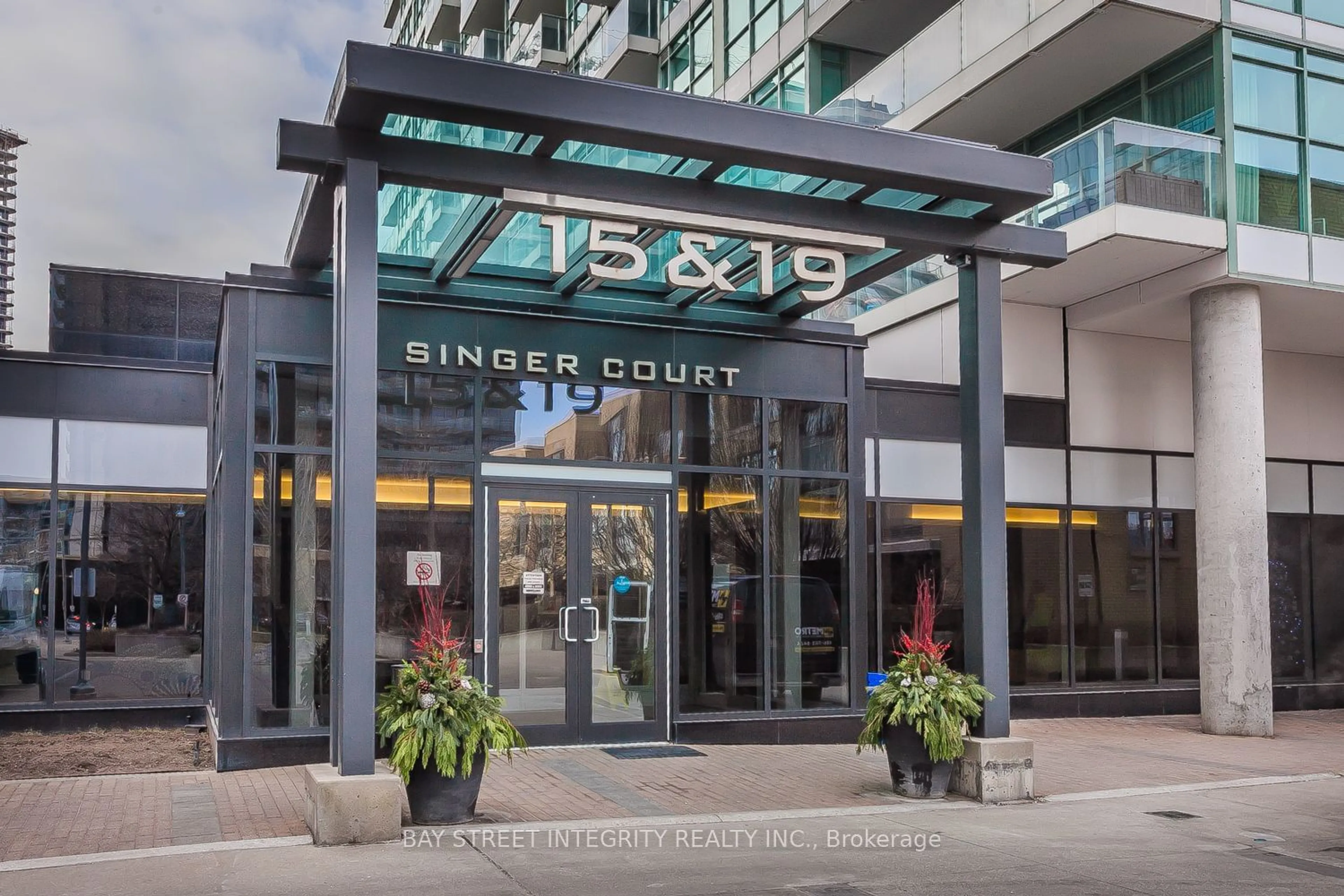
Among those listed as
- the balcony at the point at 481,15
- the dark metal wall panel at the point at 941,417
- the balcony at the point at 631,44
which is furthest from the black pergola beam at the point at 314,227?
the balcony at the point at 481,15

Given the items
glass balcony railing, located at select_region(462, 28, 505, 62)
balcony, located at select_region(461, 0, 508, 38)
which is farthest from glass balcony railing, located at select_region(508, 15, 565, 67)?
balcony, located at select_region(461, 0, 508, 38)

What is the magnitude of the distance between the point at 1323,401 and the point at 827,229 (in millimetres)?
11890

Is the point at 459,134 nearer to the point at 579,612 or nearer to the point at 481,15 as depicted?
the point at 579,612

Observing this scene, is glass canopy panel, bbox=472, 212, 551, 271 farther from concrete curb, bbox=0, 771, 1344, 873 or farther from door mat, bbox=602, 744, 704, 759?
concrete curb, bbox=0, 771, 1344, 873

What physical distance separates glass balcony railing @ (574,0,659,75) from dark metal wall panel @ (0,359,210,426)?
1688 centimetres

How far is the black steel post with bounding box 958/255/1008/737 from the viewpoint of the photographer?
401 inches

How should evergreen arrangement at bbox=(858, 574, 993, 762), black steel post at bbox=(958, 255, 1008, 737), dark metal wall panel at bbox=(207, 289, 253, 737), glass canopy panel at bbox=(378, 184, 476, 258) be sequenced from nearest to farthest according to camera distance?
evergreen arrangement at bbox=(858, 574, 993, 762) < black steel post at bbox=(958, 255, 1008, 737) < dark metal wall panel at bbox=(207, 289, 253, 737) < glass canopy panel at bbox=(378, 184, 476, 258)

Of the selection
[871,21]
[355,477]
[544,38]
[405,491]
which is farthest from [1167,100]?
[544,38]

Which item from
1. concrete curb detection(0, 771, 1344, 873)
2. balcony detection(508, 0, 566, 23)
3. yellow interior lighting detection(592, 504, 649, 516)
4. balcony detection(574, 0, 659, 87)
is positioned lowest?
concrete curb detection(0, 771, 1344, 873)

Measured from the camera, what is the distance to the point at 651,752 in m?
11.8

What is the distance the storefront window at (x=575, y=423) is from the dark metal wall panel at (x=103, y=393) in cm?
423

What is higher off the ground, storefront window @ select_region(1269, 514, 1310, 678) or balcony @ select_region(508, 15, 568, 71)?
balcony @ select_region(508, 15, 568, 71)

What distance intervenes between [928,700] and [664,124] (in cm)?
486

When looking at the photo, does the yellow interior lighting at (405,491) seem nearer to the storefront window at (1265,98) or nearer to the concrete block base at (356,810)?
the concrete block base at (356,810)
